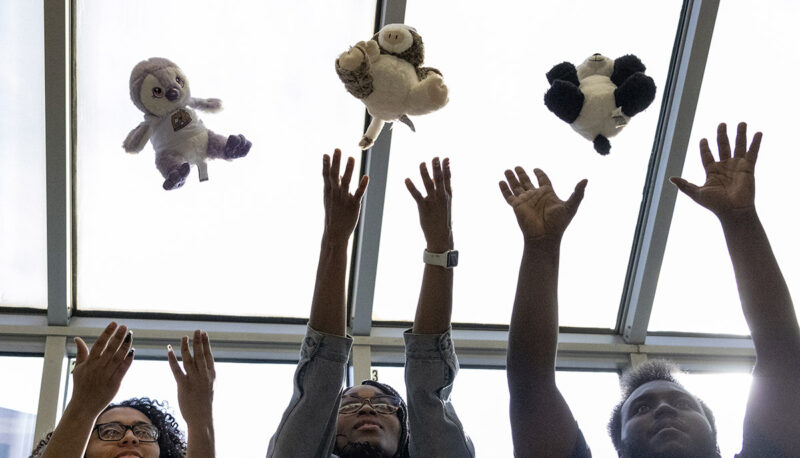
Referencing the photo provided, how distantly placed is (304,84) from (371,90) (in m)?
1.46

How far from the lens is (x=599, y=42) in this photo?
4.20 m

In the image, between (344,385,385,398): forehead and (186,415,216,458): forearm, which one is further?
(344,385,385,398): forehead

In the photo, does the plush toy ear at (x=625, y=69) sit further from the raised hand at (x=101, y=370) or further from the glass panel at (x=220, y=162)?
the raised hand at (x=101, y=370)

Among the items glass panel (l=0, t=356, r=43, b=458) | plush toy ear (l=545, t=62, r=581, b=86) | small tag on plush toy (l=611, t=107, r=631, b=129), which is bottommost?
glass panel (l=0, t=356, r=43, b=458)

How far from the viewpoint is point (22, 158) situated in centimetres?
397

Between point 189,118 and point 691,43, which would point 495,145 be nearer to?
point 691,43

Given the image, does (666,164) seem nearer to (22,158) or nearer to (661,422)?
(661,422)

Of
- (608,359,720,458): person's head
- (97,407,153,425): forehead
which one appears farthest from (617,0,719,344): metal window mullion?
(97,407,153,425): forehead

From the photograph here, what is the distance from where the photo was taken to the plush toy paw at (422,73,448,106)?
8.79 feet

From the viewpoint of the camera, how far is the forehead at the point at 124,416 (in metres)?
2.54

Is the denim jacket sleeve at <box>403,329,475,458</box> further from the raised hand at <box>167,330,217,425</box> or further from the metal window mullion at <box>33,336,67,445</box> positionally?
the metal window mullion at <box>33,336,67,445</box>

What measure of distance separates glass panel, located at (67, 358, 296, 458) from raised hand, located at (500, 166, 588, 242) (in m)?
1.76

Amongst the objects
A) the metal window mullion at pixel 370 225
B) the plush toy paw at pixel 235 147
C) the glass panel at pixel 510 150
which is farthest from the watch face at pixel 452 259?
the glass panel at pixel 510 150

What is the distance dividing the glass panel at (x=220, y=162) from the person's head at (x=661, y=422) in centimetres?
193
